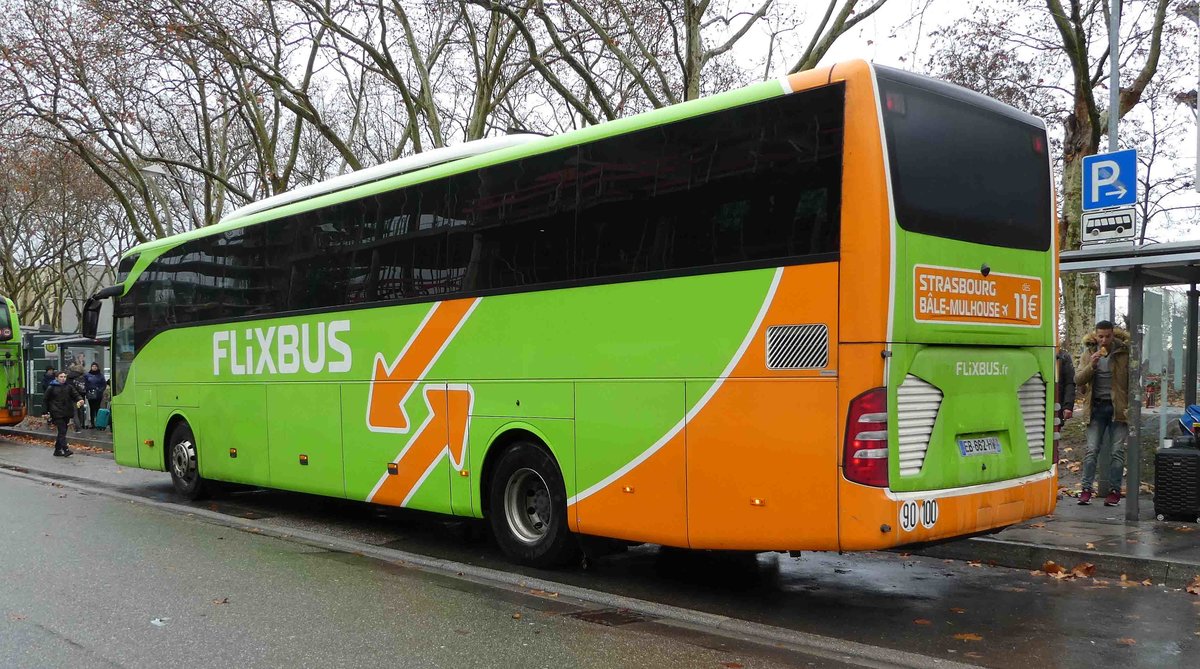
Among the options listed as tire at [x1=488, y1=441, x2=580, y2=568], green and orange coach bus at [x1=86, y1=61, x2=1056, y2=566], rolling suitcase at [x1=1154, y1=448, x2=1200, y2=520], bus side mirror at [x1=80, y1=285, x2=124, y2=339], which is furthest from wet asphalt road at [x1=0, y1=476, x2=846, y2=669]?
rolling suitcase at [x1=1154, y1=448, x2=1200, y2=520]

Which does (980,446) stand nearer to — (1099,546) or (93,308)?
(1099,546)

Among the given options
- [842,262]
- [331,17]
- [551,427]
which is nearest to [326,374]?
[551,427]

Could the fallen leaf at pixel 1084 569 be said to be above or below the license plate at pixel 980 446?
below

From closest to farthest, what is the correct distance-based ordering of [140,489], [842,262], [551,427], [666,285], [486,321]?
[842,262] → [666,285] → [551,427] → [486,321] → [140,489]

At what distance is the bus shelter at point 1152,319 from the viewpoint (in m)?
9.45

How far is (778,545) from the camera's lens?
6.45 m

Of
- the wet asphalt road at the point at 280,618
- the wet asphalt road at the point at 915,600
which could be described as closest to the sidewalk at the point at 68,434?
the wet asphalt road at the point at 280,618

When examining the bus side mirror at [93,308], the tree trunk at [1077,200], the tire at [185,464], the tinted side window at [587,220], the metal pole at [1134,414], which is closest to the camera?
the tinted side window at [587,220]

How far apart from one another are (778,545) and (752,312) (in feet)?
4.99

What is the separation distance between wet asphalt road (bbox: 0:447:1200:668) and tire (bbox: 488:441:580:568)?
20 centimetres

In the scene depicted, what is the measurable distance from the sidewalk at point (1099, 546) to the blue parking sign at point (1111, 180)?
305 cm

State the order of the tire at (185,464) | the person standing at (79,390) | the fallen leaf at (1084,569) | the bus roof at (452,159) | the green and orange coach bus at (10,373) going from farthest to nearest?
1. the person standing at (79,390)
2. the green and orange coach bus at (10,373)
3. the tire at (185,464)
4. the fallen leaf at (1084,569)
5. the bus roof at (452,159)

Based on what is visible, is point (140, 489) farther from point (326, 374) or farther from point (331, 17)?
point (331, 17)

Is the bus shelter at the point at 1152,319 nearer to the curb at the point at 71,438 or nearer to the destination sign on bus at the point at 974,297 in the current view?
the destination sign on bus at the point at 974,297
